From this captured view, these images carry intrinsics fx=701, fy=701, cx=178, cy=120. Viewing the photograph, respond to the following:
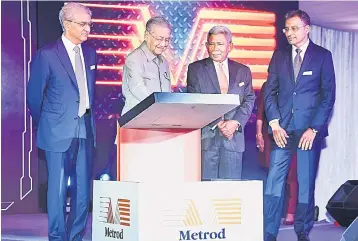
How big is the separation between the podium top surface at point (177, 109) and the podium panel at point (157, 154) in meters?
0.09

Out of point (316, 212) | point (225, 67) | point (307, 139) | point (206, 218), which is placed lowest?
point (316, 212)

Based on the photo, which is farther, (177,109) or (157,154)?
(157,154)

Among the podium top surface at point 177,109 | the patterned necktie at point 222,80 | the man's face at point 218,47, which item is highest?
the man's face at point 218,47

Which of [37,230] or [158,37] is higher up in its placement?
[158,37]

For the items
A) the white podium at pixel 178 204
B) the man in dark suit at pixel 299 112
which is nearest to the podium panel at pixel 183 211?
the white podium at pixel 178 204

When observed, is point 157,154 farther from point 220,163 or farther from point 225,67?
point 225,67

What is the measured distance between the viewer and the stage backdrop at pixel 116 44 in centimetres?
615

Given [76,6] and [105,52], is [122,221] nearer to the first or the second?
[76,6]

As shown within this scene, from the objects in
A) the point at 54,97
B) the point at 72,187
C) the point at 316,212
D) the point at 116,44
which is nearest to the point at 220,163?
the point at 72,187

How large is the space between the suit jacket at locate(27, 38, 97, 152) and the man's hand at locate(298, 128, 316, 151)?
4.78 ft

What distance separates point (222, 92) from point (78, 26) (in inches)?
42.7

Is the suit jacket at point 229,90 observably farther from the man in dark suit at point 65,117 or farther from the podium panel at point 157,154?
the podium panel at point 157,154

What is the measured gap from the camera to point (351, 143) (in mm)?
7121

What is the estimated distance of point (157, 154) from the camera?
3.04 meters
